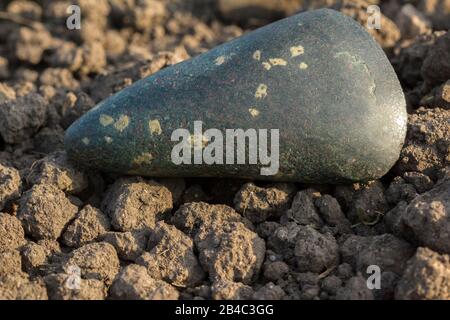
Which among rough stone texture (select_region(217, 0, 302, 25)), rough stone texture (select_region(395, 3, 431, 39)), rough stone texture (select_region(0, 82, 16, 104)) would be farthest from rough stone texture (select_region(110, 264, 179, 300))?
rough stone texture (select_region(217, 0, 302, 25))

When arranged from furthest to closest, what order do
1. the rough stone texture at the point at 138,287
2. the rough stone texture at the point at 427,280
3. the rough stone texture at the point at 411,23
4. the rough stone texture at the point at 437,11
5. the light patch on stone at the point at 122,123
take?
the rough stone texture at the point at 437,11
the rough stone texture at the point at 411,23
the light patch on stone at the point at 122,123
the rough stone texture at the point at 138,287
the rough stone texture at the point at 427,280

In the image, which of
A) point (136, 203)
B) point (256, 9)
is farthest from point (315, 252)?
point (256, 9)

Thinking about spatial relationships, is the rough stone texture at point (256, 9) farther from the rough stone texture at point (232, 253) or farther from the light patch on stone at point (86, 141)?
the rough stone texture at point (232, 253)

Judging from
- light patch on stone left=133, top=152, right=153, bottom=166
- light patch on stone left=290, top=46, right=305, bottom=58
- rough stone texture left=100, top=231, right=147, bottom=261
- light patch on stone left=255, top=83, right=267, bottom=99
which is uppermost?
light patch on stone left=290, top=46, right=305, bottom=58

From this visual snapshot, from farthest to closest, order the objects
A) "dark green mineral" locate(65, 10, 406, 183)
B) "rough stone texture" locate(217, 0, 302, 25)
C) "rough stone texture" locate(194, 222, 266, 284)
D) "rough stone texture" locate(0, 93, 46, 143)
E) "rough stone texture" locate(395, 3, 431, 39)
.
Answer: "rough stone texture" locate(217, 0, 302, 25)
"rough stone texture" locate(395, 3, 431, 39)
"rough stone texture" locate(0, 93, 46, 143)
"dark green mineral" locate(65, 10, 406, 183)
"rough stone texture" locate(194, 222, 266, 284)

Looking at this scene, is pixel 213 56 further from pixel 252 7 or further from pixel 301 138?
pixel 252 7

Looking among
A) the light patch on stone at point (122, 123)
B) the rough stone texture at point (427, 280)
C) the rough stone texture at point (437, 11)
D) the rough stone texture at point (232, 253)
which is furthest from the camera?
the rough stone texture at point (437, 11)

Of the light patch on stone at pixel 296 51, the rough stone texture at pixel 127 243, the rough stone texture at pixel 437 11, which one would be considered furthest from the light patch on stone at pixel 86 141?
the rough stone texture at pixel 437 11

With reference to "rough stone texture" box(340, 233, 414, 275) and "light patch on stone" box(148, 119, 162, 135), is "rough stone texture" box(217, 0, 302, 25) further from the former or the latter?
"rough stone texture" box(340, 233, 414, 275)
